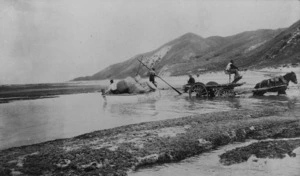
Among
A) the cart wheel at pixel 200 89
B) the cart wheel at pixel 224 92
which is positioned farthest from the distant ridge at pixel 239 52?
the cart wheel at pixel 224 92

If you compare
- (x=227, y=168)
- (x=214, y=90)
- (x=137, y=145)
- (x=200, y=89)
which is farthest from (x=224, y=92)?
(x=227, y=168)

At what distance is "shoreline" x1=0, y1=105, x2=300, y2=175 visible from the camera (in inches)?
285

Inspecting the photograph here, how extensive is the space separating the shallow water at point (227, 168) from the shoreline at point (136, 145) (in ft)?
1.24

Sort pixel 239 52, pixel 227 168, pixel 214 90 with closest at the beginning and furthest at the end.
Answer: pixel 227 168, pixel 214 90, pixel 239 52

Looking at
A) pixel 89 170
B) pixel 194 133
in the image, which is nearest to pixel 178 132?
pixel 194 133

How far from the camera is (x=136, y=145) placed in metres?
8.61

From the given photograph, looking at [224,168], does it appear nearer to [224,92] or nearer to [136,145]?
[136,145]

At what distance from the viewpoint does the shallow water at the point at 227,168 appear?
280 inches

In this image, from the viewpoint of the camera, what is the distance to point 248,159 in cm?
794

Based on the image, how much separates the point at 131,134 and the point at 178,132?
1549mm

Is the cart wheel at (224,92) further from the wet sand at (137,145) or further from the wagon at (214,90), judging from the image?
the wet sand at (137,145)

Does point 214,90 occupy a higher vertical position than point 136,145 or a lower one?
higher

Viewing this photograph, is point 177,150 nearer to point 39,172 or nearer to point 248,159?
point 248,159

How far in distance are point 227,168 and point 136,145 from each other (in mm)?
2573
